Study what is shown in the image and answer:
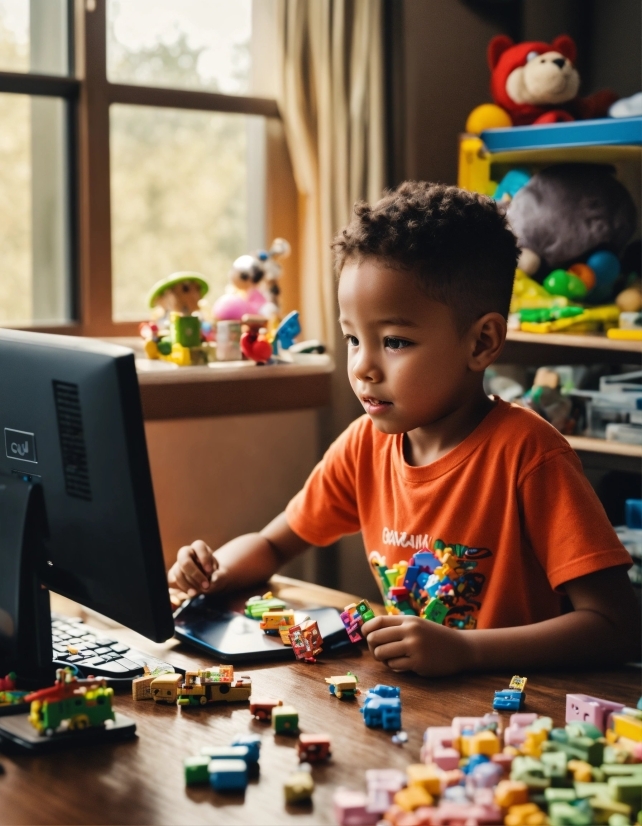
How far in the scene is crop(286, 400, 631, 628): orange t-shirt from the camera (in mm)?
1253

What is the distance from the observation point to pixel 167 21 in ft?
8.40

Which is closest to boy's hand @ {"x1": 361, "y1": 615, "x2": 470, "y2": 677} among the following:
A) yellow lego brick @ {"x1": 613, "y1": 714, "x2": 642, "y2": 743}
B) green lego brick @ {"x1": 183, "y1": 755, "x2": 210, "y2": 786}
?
yellow lego brick @ {"x1": 613, "y1": 714, "x2": 642, "y2": 743}

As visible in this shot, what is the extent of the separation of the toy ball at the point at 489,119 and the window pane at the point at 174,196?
57cm

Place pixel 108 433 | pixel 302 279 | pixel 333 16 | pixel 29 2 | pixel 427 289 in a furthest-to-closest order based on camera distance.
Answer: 1. pixel 302 279
2. pixel 333 16
3. pixel 29 2
4. pixel 427 289
5. pixel 108 433

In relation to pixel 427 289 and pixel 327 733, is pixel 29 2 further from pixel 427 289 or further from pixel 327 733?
pixel 327 733

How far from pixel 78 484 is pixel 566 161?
1850mm

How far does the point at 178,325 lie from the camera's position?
220 cm

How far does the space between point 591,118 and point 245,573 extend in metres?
1.62

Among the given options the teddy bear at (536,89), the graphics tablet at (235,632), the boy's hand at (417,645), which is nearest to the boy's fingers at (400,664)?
the boy's hand at (417,645)

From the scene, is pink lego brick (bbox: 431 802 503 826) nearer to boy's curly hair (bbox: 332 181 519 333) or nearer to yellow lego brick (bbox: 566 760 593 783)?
yellow lego brick (bbox: 566 760 593 783)

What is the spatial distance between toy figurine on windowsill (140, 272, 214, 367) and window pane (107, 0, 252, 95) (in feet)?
1.83

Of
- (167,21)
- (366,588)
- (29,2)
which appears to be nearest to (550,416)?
(366,588)

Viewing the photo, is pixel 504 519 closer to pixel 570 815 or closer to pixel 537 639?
pixel 537 639

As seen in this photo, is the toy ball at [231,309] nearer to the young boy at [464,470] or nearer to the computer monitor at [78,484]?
the young boy at [464,470]
